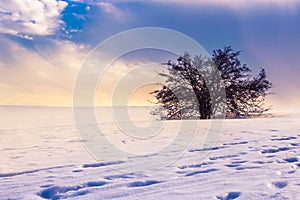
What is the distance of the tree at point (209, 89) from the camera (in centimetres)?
1631

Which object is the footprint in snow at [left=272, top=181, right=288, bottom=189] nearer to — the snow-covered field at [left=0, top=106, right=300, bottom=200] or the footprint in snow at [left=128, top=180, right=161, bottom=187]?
the snow-covered field at [left=0, top=106, right=300, bottom=200]

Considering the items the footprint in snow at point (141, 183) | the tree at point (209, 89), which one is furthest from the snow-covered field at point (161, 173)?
the tree at point (209, 89)

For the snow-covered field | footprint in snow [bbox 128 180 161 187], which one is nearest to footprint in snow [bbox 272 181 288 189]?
the snow-covered field

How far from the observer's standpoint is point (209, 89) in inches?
639

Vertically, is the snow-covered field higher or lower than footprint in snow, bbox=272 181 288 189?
higher

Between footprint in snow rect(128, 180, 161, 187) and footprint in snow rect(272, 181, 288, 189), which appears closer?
footprint in snow rect(272, 181, 288, 189)

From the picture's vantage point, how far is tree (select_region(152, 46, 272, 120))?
642 inches

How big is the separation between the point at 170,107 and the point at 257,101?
4.92 meters

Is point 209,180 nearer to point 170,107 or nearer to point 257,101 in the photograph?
point 170,107

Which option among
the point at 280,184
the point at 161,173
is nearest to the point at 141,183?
the point at 161,173

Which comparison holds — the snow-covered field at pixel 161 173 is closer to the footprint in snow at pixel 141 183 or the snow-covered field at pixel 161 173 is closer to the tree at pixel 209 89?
the footprint in snow at pixel 141 183

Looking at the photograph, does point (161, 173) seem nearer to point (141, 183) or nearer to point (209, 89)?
point (141, 183)

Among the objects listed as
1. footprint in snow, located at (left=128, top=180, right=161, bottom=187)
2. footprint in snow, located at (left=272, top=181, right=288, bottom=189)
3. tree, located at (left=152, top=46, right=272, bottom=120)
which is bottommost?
footprint in snow, located at (left=272, top=181, right=288, bottom=189)

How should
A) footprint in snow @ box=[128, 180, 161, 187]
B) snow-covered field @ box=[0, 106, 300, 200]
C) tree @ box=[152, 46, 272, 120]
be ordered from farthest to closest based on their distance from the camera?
tree @ box=[152, 46, 272, 120], footprint in snow @ box=[128, 180, 161, 187], snow-covered field @ box=[0, 106, 300, 200]
